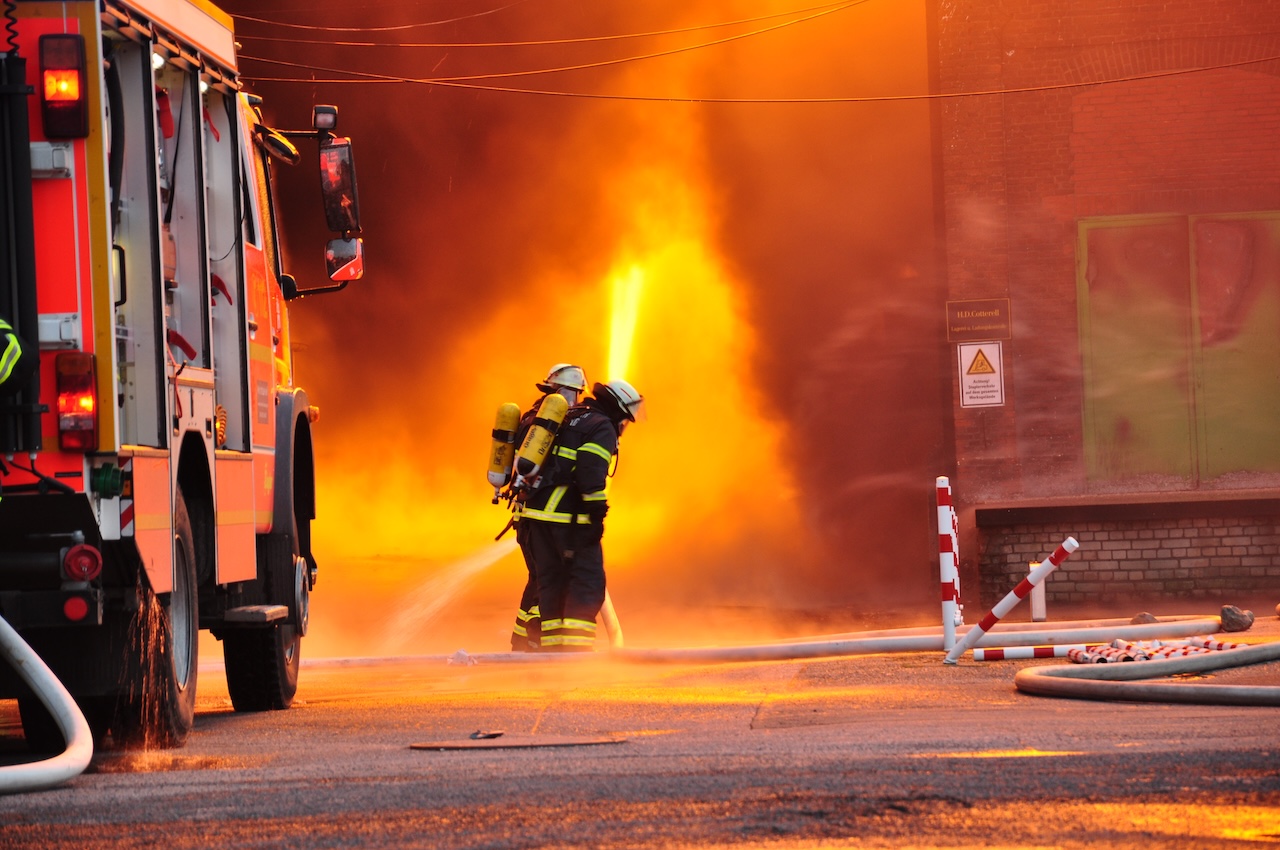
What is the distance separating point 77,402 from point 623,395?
510 cm

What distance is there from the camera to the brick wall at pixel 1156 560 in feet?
47.7

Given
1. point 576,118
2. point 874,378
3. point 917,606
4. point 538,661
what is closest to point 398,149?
point 576,118

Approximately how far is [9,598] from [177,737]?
1005 mm

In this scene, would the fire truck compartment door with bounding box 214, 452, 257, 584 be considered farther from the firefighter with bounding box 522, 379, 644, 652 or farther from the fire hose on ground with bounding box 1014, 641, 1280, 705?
the fire hose on ground with bounding box 1014, 641, 1280, 705

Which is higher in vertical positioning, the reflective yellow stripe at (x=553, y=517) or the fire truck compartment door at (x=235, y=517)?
the fire truck compartment door at (x=235, y=517)

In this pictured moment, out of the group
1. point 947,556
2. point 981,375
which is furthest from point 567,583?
point 981,375

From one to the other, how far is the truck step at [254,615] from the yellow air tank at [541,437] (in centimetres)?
284

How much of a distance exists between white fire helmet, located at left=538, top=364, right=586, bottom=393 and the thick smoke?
18.6 feet

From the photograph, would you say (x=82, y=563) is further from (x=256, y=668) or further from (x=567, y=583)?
(x=567, y=583)

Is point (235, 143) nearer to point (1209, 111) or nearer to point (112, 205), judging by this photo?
point (112, 205)

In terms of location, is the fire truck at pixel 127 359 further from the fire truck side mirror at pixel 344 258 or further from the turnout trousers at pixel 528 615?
the turnout trousers at pixel 528 615

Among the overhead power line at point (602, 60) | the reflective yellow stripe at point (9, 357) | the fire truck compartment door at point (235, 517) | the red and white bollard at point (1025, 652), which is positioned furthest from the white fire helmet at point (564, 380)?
the overhead power line at point (602, 60)

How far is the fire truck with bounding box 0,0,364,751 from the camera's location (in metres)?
5.56

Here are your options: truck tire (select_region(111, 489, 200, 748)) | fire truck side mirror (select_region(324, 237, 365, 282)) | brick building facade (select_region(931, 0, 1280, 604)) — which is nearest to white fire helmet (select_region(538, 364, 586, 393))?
fire truck side mirror (select_region(324, 237, 365, 282))
